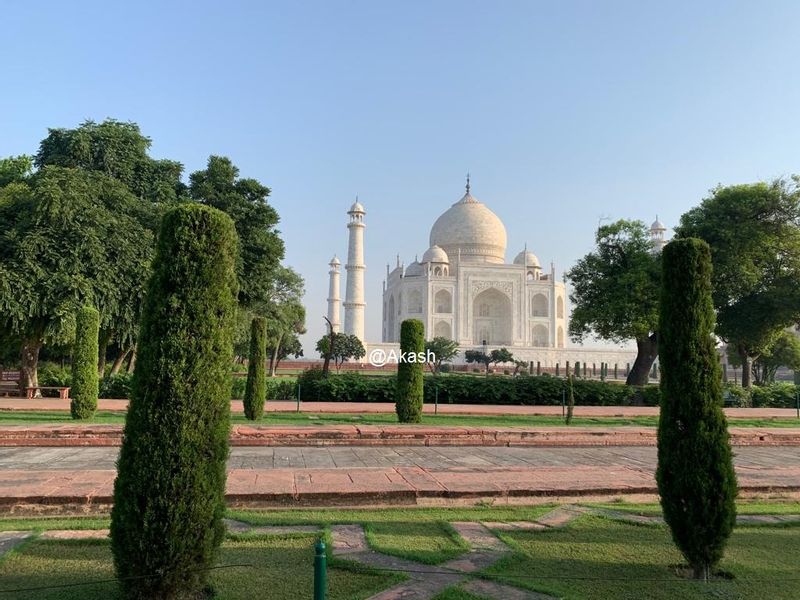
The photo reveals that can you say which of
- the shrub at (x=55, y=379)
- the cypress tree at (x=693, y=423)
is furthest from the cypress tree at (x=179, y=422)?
the shrub at (x=55, y=379)

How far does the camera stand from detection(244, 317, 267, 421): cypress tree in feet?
37.6

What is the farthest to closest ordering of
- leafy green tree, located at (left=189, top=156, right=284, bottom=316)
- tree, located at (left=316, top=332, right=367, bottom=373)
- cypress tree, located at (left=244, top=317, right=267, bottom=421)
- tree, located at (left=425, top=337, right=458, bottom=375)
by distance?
tree, located at (left=316, top=332, right=367, bottom=373), tree, located at (left=425, top=337, right=458, bottom=375), leafy green tree, located at (left=189, top=156, right=284, bottom=316), cypress tree, located at (left=244, top=317, right=267, bottom=421)

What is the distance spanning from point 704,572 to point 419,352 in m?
8.30

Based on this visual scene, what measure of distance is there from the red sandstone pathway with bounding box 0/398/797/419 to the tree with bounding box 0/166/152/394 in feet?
5.32

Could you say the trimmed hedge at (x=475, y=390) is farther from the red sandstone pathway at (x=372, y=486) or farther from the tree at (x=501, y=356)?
the tree at (x=501, y=356)

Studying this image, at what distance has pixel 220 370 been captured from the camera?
3084 mm

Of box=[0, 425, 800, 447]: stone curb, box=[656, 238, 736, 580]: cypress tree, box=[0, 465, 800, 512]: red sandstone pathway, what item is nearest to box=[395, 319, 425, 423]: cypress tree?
box=[0, 425, 800, 447]: stone curb

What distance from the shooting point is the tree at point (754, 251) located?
20016 mm

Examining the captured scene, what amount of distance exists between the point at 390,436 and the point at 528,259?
4561 centimetres

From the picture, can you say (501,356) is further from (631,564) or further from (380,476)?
(631,564)

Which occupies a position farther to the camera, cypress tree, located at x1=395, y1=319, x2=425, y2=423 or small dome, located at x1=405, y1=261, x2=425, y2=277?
→ small dome, located at x1=405, y1=261, x2=425, y2=277

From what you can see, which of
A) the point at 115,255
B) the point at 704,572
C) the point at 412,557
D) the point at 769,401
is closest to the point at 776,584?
the point at 704,572

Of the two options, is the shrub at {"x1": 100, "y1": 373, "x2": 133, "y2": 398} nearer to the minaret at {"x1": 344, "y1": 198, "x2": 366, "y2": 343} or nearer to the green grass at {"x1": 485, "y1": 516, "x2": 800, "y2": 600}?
the green grass at {"x1": 485, "y1": 516, "x2": 800, "y2": 600}

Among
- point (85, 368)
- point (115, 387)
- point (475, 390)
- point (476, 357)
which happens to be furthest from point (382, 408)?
point (476, 357)
